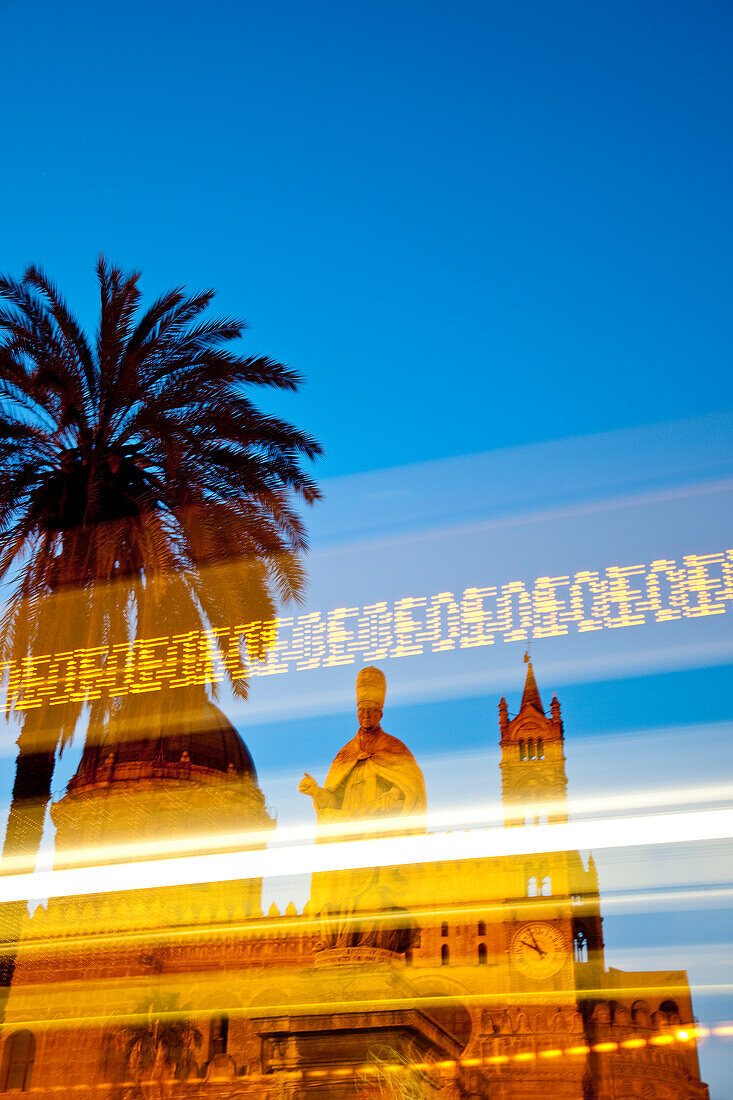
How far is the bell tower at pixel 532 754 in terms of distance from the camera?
108ft

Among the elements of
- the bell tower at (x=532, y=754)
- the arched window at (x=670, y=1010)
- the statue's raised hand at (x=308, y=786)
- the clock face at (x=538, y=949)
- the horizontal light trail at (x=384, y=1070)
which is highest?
the bell tower at (x=532, y=754)

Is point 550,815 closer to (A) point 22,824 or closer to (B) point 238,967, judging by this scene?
(B) point 238,967

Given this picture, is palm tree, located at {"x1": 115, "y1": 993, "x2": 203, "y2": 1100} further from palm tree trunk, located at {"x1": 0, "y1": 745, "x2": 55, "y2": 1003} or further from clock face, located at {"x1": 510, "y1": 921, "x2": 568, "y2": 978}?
palm tree trunk, located at {"x1": 0, "y1": 745, "x2": 55, "y2": 1003}

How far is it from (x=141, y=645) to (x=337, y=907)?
404cm

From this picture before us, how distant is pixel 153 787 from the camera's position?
30.6 metres

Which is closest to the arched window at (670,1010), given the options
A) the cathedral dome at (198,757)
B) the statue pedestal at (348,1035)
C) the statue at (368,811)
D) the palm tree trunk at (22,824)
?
the cathedral dome at (198,757)

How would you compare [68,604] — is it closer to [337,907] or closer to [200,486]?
[200,486]

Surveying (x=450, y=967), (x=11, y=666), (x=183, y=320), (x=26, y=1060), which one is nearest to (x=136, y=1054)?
(x=26, y=1060)

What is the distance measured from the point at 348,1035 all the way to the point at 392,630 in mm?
4096

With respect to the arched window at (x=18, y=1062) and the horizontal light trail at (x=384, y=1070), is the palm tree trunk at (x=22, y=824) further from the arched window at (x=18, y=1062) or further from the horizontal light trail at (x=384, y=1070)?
the arched window at (x=18, y=1062)

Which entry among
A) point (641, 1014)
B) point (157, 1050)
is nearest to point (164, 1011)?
point (157, 1050)

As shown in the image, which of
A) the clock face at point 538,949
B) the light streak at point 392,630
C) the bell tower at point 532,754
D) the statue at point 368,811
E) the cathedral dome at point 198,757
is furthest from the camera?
the bell tower at point 532,754

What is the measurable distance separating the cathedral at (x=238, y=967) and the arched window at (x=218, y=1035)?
2.8 inches

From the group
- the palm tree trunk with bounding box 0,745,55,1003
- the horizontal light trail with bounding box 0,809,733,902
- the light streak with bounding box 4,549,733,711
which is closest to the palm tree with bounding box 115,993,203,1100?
the palm tree trunk with bounding box 0,745,55,1003
